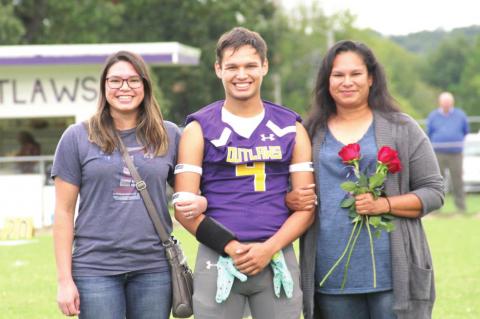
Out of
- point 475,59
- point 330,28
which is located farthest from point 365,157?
point 475,59

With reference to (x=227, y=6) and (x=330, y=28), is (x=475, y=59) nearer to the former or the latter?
(x=330, y=28)

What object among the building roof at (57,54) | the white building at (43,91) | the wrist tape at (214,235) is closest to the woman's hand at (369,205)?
the wrist tape at (214,235)

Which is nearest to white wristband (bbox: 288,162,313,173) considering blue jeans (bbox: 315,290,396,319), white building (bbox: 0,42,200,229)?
blue jeans (bbox: 315,290,396,319)

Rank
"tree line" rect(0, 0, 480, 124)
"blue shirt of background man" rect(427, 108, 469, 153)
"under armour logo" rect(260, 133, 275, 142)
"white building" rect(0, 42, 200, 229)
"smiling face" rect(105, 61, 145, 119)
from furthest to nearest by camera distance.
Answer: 1. "tree line" rect(0, 0, 480, 124)
2. "blue shirt of background man" rect(427, 108, 469, 153)
3. "white building" rect(0, 42, 200, 229)
4. "smiling face" rect(105, 61, 145, 119)
5. "under armour logo" rect(260, 133, 275, 142)

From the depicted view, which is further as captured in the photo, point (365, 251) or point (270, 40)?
point (270, 40)

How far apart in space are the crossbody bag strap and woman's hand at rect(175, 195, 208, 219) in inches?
7.1

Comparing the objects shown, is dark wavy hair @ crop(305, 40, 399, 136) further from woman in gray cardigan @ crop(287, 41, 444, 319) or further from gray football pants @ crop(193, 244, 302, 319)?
gray football pants @ crop(193, 244, 302, 319)

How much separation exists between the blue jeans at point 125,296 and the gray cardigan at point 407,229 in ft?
2.35

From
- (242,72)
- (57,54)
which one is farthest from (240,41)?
(57,54)

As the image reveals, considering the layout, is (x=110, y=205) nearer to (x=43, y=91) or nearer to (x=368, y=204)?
(x=368, y=204)

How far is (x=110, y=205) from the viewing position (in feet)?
14.9

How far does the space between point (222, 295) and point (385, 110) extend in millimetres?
1284

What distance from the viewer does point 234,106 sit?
14.9 feet

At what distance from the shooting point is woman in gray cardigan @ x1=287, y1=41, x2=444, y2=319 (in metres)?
4.64
